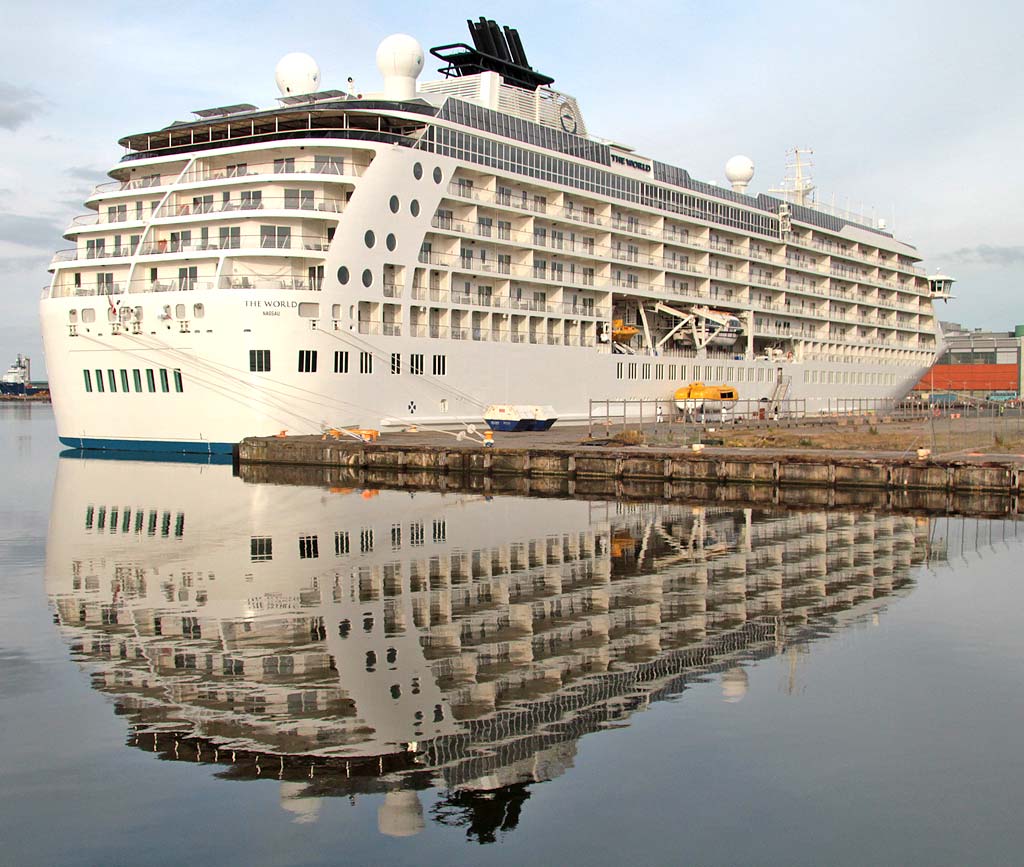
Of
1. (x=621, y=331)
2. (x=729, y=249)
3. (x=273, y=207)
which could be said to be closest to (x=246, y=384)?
(x=273, y=207)

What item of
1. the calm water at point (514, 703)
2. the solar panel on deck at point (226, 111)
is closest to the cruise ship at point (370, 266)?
the solar panel on deck at point (226, 111)

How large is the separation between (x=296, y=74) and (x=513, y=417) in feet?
61.9

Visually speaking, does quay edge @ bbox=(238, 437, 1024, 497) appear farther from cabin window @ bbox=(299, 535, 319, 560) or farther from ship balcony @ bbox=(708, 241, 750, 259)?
ship balcony @ bbox=(708, 241, 750, 259)

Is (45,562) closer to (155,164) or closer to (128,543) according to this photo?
(128,543)

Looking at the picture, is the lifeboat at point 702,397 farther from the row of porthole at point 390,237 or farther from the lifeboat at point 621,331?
the row of porthole at point 390,237

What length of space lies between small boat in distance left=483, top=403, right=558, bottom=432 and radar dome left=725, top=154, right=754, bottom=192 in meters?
36.0

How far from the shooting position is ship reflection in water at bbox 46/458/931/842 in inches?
385

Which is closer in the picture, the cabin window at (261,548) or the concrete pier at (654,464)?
the cabin window at (261,548)

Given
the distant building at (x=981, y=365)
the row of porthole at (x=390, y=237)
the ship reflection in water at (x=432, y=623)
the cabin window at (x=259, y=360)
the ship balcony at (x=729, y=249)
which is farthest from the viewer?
the distant building at (x=981, y=365)

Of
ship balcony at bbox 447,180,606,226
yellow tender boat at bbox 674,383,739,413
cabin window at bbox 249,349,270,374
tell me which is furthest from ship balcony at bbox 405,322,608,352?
yellow tender boat at bbox 674,383,739,413

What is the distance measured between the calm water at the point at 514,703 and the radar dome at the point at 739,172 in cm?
6013

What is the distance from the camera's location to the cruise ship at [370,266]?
41406 mm

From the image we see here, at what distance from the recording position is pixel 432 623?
14742mm

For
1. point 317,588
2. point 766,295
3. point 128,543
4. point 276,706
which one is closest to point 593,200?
point 766,295
